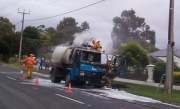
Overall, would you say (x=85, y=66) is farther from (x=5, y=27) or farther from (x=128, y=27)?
(x=5, y=27)

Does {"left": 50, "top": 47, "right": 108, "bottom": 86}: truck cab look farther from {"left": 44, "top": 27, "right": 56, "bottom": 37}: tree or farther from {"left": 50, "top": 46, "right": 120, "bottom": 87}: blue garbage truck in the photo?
{"left": 44, "top": 27, "right": 56, "bottom": 37}: tree

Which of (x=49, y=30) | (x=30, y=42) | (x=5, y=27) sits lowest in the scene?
(x=30, y=42)

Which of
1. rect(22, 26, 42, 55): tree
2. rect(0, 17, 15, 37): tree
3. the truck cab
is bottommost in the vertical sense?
the truck cab

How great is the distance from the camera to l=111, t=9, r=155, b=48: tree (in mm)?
A: 87250

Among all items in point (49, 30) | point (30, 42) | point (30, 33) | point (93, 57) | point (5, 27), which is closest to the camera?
point (93, 57)

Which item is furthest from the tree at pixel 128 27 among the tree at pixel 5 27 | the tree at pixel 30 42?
the tree at pixel 5 27

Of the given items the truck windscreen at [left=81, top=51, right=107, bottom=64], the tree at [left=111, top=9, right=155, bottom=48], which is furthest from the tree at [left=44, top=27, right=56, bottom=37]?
the truck windscreen at [left=81, top=51, right=107, bottom=64]

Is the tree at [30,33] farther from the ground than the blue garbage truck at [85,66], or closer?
farther from the ground

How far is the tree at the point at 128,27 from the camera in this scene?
286 feet

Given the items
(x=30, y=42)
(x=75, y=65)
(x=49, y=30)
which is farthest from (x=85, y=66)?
(x=49, y=30)

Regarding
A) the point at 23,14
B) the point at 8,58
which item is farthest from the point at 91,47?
the point at 8,58

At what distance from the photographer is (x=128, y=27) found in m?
89.8

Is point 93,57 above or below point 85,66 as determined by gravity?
above

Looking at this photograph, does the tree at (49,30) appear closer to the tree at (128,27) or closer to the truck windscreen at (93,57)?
the tree at (128,27)
